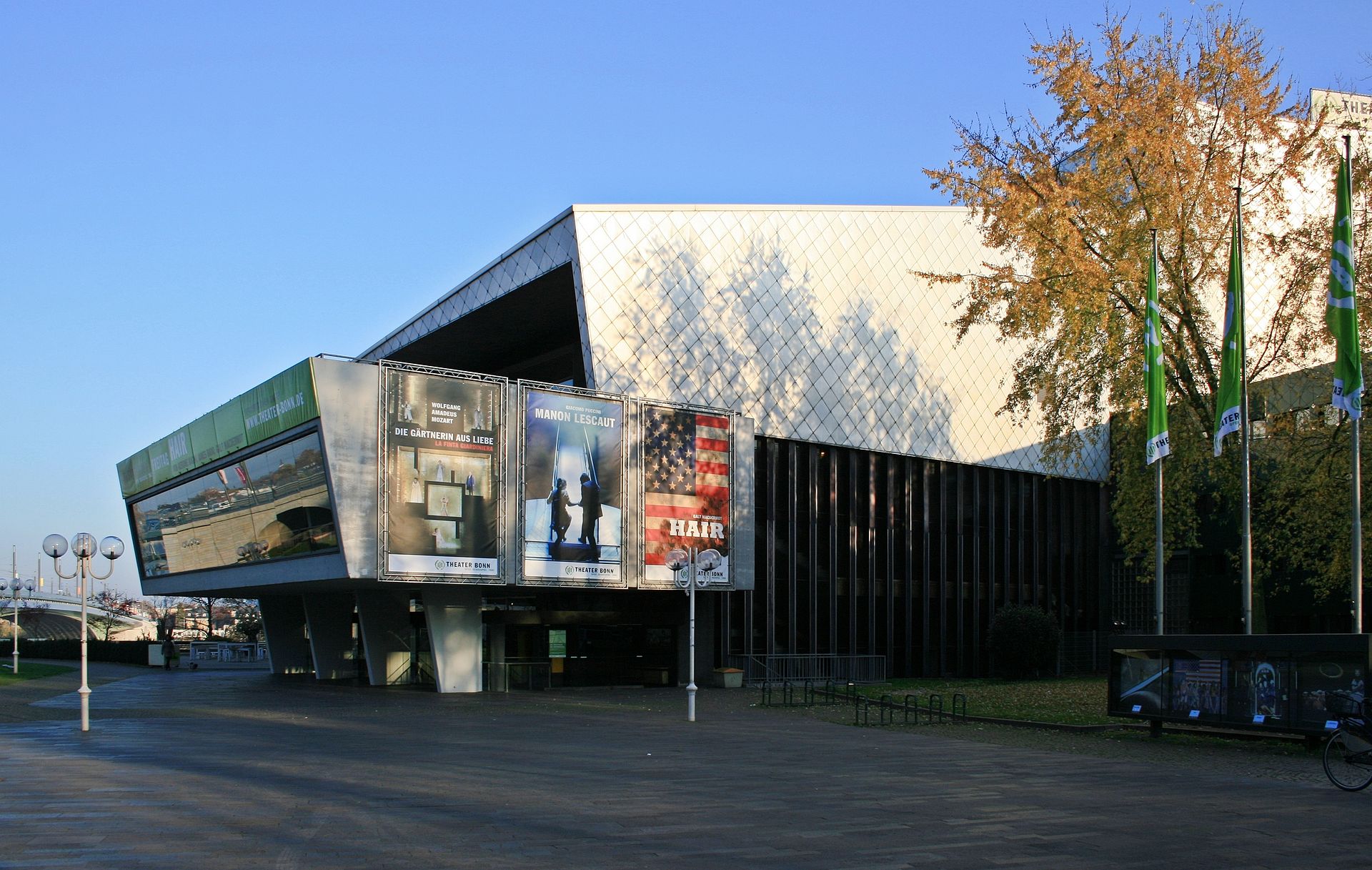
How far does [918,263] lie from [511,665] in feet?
68.2

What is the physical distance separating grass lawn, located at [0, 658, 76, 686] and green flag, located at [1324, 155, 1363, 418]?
3563 centimetres

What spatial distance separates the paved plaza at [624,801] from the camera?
933 cm

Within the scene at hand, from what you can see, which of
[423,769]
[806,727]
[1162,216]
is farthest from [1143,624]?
[423,769]

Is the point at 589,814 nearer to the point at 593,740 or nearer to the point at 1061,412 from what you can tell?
the point at 593,740

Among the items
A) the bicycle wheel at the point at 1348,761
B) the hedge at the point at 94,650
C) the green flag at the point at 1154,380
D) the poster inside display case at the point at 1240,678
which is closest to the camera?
the bicycle wheel at the point at 1348,761

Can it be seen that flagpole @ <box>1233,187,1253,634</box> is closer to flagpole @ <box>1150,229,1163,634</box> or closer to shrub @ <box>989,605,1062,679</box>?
flagpole @ <box>1150,229,1163,634</box>

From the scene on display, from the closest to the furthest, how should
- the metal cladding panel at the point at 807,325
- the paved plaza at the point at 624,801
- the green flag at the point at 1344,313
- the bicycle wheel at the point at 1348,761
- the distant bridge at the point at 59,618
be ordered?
the paved plaza at the point at 624,801, the bicycle wheel at the point at 1348,761, the green flag at the point at 1344,313, the metal cladding panel at the point at 807,325, the distant bridge at the point at 59,618

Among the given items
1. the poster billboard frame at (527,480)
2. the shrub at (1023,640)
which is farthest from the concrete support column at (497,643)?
the shrub at (1023,640)

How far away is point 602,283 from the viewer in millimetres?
35000

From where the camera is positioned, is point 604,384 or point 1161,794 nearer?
point 1161,794

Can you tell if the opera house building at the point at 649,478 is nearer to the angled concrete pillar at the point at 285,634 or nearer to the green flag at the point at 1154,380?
the angled concrete pillar at the point at 285,634

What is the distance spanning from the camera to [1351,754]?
13.8 meters

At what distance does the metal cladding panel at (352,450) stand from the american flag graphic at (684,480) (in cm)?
817

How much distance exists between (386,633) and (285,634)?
Result: 13278 mm
